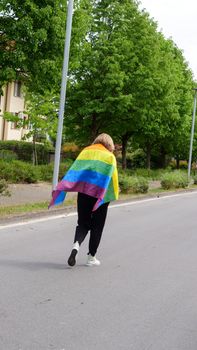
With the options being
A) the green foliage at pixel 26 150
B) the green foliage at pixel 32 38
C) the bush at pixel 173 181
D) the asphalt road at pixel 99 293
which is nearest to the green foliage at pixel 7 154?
the green foliage at pixel 26 150

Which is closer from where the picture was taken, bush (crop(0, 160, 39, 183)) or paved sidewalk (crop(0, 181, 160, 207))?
paved sidewalk (crop(0, 181, 160, 207))

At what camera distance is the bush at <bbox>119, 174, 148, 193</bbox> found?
69.2 feet

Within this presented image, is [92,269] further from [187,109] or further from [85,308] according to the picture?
[187,109]

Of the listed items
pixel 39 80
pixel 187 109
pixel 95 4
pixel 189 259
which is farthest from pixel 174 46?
pixel 189 259

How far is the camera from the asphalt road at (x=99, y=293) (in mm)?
4859

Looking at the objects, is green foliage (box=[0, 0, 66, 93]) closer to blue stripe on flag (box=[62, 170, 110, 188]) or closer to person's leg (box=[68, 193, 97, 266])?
blue stripe on flag (box=[62, 170, 110, 188])

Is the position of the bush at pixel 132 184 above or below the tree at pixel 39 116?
below

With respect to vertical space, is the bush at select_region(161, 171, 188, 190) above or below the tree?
below

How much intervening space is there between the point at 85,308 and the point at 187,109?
36.3m

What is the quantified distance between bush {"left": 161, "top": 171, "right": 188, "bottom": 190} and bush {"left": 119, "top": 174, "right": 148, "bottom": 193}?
14.2ft

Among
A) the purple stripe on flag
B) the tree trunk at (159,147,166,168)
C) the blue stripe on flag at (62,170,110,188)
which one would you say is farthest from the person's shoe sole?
the tree trunk at (159,147,166,168)

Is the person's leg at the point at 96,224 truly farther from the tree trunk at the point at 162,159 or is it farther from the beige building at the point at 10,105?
the tree trunk at the point at 162,159

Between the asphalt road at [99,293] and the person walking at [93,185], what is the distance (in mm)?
501

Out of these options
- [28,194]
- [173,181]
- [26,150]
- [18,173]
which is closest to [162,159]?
[26,150]
